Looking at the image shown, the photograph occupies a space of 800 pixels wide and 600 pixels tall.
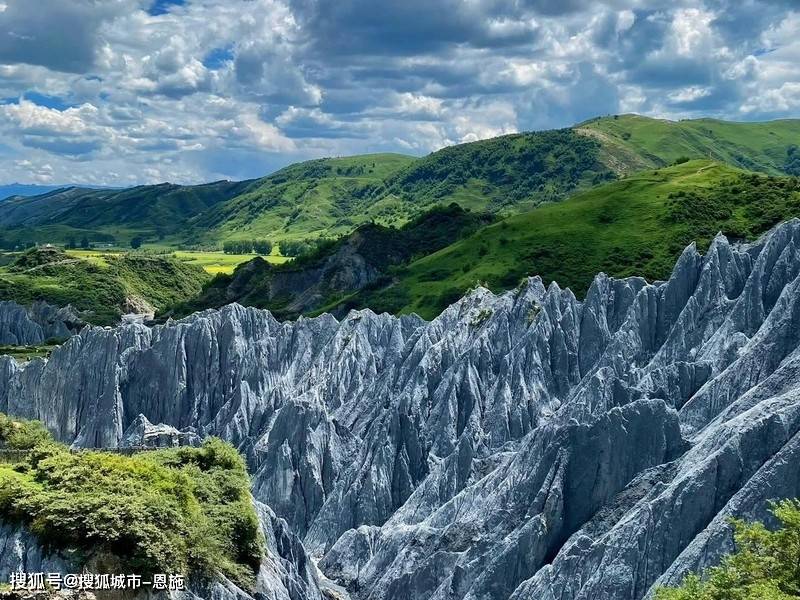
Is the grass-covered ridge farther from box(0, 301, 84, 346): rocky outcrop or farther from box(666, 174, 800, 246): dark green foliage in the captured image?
box(0, 301, 84, 346): rocky outcrop

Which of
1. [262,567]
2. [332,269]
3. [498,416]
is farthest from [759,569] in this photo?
[332,269]

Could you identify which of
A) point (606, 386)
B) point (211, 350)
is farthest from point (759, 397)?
point (211, 350)

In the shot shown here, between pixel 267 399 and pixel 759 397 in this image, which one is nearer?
pixel 759 397

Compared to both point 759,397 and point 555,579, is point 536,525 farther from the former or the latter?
point 759,397

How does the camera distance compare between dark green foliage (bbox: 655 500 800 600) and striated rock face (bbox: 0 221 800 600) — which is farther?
striated rock face (bbox: 0 221 800 600)

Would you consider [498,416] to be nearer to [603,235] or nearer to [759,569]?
[759,569]

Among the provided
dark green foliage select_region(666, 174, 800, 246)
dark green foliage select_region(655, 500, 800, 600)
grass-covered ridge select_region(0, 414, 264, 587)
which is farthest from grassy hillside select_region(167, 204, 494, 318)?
dark green foliage select_region(655, 500, 800, 600)

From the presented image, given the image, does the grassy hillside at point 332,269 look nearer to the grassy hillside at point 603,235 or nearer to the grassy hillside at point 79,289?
the grassy hillside at point 603,235
